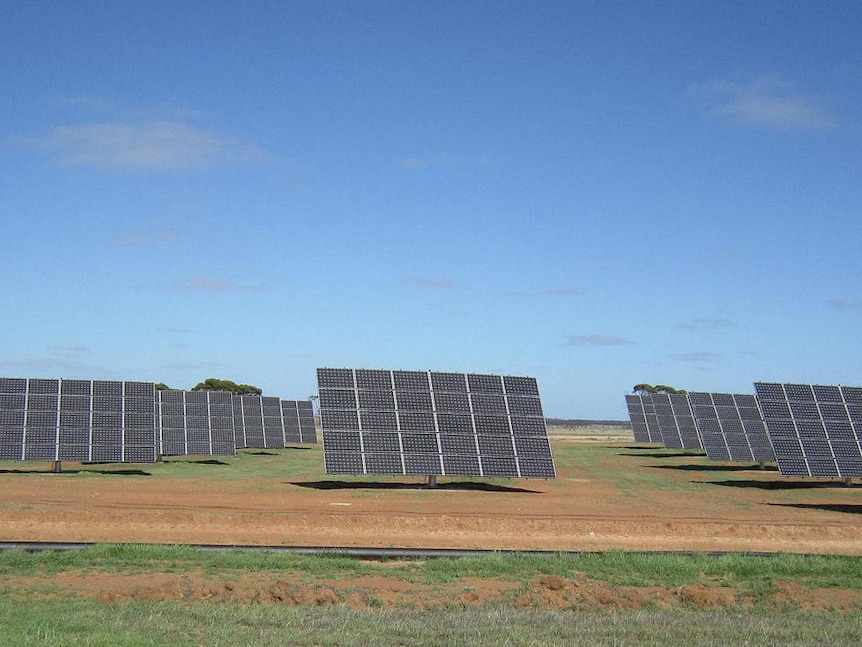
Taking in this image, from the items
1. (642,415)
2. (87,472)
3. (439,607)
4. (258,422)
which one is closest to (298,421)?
(258,422)

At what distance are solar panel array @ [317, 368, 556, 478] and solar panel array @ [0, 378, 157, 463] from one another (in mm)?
11099

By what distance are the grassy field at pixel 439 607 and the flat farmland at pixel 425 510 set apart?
3856mm

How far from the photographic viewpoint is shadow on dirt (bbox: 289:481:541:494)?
3728 centimetres

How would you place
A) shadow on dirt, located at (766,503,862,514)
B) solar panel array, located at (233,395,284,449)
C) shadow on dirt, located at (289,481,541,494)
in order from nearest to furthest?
1. shadow on dirt, located at (766,503,862,514)
2. shadow on dirt, located at (289,481,541,494)
3. solar panel array, located at (233,395,284,449)

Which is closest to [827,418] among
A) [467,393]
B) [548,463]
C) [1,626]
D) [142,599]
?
[548,463]

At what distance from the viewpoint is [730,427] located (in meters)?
52.7

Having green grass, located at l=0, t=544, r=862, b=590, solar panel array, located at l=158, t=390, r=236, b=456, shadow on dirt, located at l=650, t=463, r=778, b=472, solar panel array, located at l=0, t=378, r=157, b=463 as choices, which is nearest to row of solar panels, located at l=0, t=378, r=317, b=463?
solar panel array, located at l=0, t=378, r=157, b=463

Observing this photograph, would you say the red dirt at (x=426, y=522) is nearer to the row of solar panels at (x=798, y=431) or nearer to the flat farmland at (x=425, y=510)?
the flat farmland at (x=425, y=510)

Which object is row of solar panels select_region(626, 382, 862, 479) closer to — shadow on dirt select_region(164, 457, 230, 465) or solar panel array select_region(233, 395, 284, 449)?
shadow on dirt select_region(164, 457, 230, 465)

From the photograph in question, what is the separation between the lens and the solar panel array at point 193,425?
177 ft

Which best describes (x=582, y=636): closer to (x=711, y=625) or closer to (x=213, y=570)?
(x=711, y=625)

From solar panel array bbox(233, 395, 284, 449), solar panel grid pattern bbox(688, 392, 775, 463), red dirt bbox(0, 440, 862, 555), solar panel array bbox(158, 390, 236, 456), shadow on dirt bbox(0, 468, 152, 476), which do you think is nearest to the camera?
red dirt bbox(0, 440, 862, 555)

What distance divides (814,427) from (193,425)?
34.6m

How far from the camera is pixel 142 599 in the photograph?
582 inches
